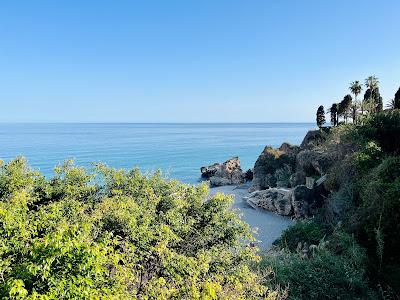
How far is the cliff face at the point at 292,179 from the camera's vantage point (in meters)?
31.1

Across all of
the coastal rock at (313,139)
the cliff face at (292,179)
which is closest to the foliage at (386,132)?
the cliff face at (292,179)

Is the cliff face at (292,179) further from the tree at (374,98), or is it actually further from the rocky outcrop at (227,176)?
the tree at (374,98)

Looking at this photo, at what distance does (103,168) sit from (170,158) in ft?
215

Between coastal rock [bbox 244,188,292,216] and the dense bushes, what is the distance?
68.1 feet

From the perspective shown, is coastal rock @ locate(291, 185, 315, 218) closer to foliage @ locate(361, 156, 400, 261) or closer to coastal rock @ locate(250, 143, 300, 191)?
foliage @ locate(361, 156, 400, 261)

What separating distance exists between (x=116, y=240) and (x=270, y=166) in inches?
1707

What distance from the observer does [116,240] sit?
8484mm

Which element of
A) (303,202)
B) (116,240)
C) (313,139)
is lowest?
(303,202)

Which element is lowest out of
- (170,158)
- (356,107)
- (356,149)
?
(170,158)

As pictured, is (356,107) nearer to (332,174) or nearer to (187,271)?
(332,174)

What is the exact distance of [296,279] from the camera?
15.2 m

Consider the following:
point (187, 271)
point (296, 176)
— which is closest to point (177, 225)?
point (187, 271)

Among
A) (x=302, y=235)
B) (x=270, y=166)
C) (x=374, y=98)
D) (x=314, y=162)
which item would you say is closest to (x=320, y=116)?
(x=374, y=98)

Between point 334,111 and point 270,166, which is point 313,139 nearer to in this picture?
point 270,166
